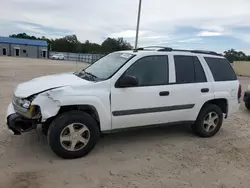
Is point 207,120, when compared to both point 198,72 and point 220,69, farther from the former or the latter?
point 220,69

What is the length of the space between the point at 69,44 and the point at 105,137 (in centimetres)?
9684

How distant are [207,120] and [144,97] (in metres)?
1.68

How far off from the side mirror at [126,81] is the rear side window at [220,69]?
6.51 feet

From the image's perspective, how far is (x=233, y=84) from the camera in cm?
591

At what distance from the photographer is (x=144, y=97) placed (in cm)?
477

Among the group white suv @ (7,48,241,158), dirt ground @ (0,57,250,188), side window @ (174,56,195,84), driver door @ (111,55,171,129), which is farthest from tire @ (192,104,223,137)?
driver door @ (111,55,171,129)

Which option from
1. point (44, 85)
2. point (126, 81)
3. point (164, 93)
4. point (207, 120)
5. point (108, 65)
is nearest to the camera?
point (44, 85)

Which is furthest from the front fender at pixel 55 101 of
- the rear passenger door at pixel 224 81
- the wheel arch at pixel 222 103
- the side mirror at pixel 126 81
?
the wheel arch at pixel 222 103

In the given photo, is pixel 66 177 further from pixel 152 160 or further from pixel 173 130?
pixel 173 130

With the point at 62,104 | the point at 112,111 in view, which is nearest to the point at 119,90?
the point at 112,111

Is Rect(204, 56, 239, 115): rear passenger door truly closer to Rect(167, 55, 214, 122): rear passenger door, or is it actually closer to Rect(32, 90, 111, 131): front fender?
Rect(167, 55, 214, 122): rear passenger door

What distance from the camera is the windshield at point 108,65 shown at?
480 cm

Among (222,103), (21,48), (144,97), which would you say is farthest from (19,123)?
(21,48)

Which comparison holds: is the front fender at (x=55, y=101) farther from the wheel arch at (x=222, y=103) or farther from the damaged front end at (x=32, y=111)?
the wheel arch at (x=222, y=103)
